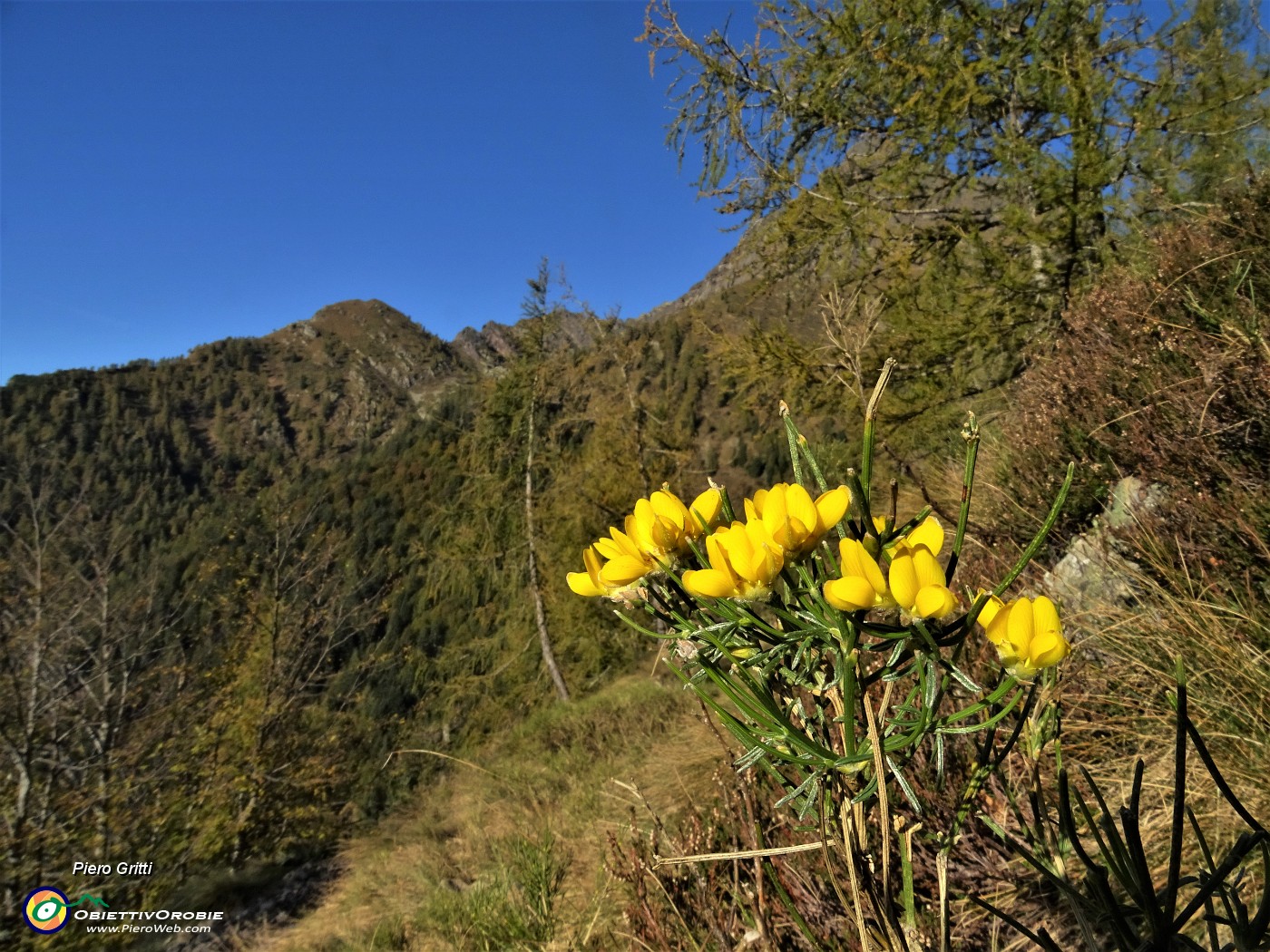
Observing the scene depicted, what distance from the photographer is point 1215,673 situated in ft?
5.61

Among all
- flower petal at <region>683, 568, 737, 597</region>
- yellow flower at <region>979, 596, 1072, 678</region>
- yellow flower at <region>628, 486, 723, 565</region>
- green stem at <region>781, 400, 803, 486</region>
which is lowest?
yellow flower at <region>979, 596, 1072, 678</region>

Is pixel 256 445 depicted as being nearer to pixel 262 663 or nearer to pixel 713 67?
pixel 262 663

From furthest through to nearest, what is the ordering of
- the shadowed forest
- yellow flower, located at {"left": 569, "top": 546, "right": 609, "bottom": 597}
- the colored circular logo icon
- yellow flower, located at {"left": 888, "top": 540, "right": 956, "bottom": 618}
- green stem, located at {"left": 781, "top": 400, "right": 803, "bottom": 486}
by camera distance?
the colored circular logo icon → the shadowed forest → yellow flower, located at {"left": 569, "top": 546, "right": 609, "bottom": 597} → green stem, located at {"left": 781, "top": 400, "right": 803, "bottom": 486} → yellow flower, located at {"left": 888, "top": 540, "right": 956, "bottom": 618}

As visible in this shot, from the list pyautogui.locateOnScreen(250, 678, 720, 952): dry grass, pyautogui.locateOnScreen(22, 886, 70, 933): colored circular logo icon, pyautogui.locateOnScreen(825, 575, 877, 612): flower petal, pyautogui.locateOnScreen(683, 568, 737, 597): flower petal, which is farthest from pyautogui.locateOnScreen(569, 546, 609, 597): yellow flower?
pyautogui.locateOnScreen(22, 886, 70, 933): colored circular logo icon

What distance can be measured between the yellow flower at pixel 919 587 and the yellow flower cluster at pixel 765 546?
73 millimetres

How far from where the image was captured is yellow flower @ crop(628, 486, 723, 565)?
0.67m

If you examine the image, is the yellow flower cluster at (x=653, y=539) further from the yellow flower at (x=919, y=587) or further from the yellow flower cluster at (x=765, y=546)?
the yellow flower at (x=919, y=587)

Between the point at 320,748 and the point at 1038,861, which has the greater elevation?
the point at 1038,861

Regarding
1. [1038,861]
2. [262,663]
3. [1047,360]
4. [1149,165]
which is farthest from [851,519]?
[262,663]

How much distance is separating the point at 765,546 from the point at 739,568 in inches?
1.3

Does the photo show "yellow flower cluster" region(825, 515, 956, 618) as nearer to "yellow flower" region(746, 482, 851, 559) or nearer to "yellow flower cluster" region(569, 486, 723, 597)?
"yellow flower" region(746, 482, 851, 559)

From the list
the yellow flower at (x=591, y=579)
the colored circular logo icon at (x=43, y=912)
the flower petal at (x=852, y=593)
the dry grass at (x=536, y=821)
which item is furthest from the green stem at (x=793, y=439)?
the colored circular logo icon at (x=43, y=912)

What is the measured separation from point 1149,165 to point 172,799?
484 inches

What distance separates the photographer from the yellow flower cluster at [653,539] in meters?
0.67
